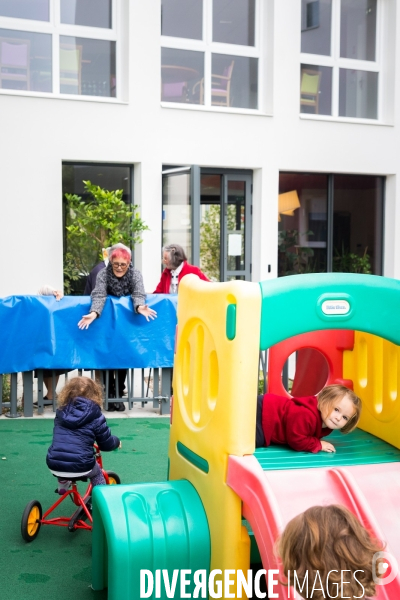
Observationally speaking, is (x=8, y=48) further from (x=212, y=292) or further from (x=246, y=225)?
(x=212, y=292)

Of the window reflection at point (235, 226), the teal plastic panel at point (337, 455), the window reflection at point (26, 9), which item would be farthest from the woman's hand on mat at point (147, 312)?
the window reflection at point (26, 9)

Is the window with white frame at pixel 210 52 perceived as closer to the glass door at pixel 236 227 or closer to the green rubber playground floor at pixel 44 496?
the glass door at pixel 236 227

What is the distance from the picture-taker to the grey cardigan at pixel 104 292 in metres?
7.23

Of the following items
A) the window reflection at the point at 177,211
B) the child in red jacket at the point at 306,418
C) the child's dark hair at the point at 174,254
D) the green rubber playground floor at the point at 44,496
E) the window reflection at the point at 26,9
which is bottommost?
the green rubber playground floor at the point at 44,496

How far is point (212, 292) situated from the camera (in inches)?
144

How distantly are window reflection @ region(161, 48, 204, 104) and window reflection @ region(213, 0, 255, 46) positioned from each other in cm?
53

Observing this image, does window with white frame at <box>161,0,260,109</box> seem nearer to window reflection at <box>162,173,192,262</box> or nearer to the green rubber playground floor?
window reflection at <box>162,173,192,262</box>

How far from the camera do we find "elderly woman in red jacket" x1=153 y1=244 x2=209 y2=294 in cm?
788

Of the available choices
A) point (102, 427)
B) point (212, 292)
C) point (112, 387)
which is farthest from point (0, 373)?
point (212, 292)

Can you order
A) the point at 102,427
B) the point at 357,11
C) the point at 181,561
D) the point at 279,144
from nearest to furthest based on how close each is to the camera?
the point at 181,561 < the point at 102,427 < the point at 279,144 < the point at 357,11

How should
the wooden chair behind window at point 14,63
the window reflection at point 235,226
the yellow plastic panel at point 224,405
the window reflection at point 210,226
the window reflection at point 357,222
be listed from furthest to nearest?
the window reflection at point 357,222 → the window reflection at point 235,226 → the window reflection at point 210,226 → the wooden chair behind window at point 14,63 → the yellow plastic panel at point 224,405

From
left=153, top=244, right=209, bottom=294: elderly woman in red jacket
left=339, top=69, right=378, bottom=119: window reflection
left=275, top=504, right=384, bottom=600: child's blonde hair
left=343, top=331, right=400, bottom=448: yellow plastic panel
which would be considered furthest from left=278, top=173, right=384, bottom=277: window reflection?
left=275, top=504, right=384, bottom=600: child's blonde hair

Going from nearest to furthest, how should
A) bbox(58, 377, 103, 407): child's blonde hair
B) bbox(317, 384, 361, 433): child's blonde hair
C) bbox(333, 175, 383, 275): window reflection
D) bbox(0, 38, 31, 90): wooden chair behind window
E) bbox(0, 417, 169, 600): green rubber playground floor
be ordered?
bbox(0, 417, 169, 600): green rubber playground floor
bbox(317, 384, 361, 433): child's blonde hair
bbox(58, 377, 103, 407): child's blonde hair
bbox(0, 38, 31, 90): wooden chair behind window
bbox(333, 175, 383, 275): window reflection

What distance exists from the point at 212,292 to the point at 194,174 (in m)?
8.10
